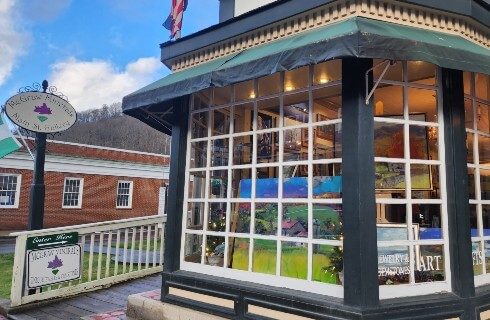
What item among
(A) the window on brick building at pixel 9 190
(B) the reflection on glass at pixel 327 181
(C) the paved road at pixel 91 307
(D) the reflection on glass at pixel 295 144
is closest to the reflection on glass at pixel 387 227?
(B) the reflection on glass at pixel 327 181

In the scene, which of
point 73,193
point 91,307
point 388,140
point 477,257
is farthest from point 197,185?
point 73,193

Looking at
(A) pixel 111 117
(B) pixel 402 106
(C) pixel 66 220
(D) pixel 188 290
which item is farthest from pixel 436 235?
(A) pixel 111 117

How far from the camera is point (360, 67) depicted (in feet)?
12.5

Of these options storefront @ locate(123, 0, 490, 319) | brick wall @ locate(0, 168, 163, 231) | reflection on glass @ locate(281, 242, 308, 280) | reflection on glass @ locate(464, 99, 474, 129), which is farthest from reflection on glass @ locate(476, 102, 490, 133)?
brick wall @ locate(0, 168, 163, 231)

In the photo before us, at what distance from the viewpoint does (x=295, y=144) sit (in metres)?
4.64

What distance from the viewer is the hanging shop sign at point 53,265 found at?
5.83 metres

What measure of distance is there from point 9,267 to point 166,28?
7802 millimetres

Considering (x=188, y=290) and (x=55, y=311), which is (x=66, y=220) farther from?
(x=188, y=290)

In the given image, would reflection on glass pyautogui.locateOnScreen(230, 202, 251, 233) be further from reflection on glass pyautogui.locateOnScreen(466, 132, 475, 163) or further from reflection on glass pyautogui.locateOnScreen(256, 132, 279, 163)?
reflection on glass pyautogui.locateOnScreen(466, 132, 475, 163)

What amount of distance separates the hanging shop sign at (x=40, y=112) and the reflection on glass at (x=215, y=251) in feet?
13.2

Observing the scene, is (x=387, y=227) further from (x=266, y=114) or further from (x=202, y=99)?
(x=202, y=99)

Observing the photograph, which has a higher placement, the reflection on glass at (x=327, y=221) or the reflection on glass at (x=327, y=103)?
the reflection on glass at (x=327, y=103)

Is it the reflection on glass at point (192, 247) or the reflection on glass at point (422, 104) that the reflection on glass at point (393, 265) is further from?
the reflection on glass at point (192, 247)

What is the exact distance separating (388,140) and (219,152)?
221 cm
